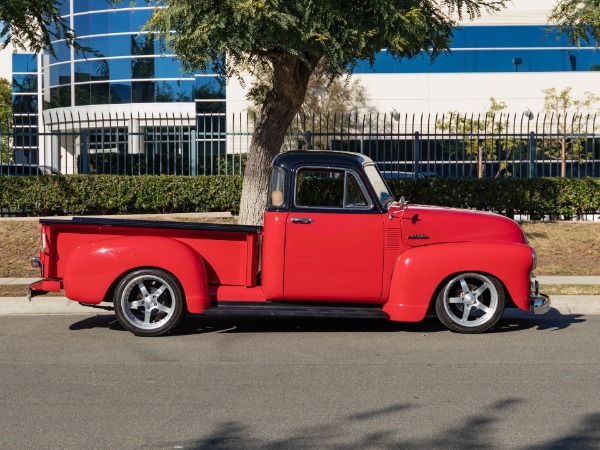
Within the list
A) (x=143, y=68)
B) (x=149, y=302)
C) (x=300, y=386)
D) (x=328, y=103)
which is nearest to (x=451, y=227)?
(x=300, y=386)

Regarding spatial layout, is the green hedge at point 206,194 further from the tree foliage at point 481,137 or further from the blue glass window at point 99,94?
the blue glass window at point 99,94

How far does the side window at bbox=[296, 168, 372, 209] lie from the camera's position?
30.8ft

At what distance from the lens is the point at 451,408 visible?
21.3ft

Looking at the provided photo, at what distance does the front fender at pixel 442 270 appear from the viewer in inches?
363

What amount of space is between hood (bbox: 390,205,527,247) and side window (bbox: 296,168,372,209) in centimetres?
48

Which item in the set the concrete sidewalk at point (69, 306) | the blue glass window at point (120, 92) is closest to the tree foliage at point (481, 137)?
the concrete sidewalk at point (69, 306)

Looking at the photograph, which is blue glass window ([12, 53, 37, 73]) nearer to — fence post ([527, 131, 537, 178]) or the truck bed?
fence post ([527, 131, 537, 178])

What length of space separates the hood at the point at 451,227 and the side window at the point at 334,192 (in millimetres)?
484

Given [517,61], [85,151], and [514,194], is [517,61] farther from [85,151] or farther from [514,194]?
[85,151]

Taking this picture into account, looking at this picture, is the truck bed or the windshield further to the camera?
the windshield

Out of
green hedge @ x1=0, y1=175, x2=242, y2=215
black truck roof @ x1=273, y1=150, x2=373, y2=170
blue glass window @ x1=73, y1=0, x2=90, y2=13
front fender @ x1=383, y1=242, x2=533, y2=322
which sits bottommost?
front fender @ x1=383, y1=242, x2=533, y2=322

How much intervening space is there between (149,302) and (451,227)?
321 centimetres

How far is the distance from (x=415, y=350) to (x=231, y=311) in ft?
6.25

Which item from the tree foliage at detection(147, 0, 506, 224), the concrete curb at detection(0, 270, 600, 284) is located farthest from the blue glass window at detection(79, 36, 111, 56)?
the concrete curb at detection(0, 270, 600, 284)
